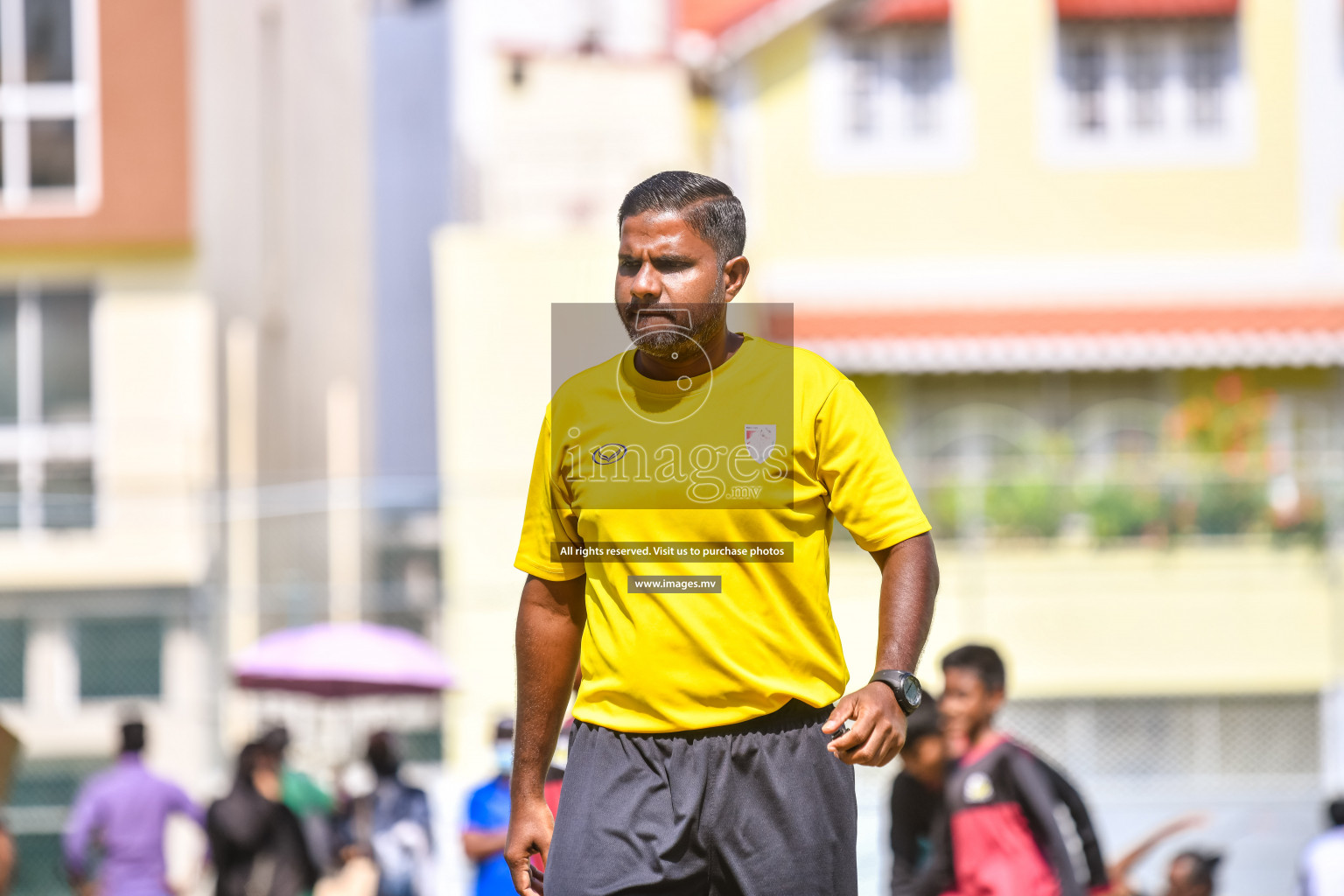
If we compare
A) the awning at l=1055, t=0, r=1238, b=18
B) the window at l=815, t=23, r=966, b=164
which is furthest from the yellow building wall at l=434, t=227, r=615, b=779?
the awning at l=1055, t=0, r=1238, b=18

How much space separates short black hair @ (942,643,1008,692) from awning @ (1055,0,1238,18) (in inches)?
503

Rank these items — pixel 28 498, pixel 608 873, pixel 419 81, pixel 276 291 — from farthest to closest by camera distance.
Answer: pixel 419 81
pixel 276 291
pixel 28 498
pixel 608 873

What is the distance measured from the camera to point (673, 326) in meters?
2.91

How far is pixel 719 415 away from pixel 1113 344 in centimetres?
1448

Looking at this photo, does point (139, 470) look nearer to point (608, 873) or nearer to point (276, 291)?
point (276, 291)

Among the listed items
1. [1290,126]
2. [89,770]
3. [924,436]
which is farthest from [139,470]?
[1290,126]

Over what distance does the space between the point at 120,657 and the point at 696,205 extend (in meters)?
13.3

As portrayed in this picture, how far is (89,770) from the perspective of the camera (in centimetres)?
1525

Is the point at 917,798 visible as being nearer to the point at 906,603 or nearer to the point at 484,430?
the point at 906,603

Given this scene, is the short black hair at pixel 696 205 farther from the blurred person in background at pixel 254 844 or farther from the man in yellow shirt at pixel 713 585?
the blurred person in background at pixel 254 844

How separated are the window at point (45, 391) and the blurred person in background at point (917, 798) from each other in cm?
1245

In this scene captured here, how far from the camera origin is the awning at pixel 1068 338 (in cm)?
1677

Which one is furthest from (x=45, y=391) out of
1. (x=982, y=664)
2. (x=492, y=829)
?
(x=982, y=664)

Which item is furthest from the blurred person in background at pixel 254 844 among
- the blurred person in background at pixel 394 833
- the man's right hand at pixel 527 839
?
the man's right hand at pixel 527 839
